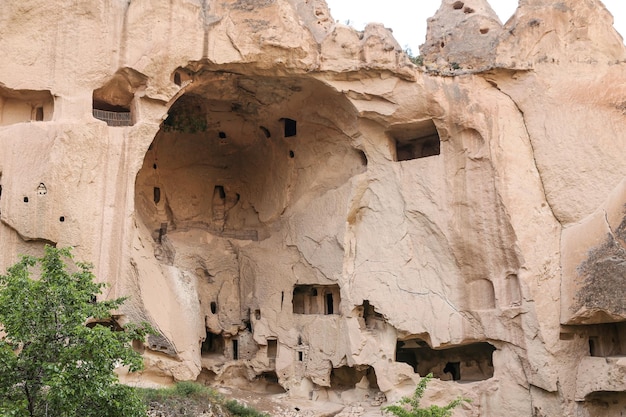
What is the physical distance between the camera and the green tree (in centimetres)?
855

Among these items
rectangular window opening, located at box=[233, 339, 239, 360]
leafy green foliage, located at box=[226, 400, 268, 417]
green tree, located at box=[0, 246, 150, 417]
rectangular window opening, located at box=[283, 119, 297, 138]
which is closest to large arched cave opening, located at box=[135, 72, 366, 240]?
rectangular window opening, located at box=[283, 119, 297, 138]

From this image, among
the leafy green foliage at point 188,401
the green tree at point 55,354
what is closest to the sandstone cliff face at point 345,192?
the leafy green foliage at point 188,401

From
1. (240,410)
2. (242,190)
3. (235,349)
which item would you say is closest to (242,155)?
(242,190)

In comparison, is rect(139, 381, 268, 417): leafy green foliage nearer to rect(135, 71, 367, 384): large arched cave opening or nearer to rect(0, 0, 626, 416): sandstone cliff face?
rect(0, 0, 626, 416): sandstone cliff face

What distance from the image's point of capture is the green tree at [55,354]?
8.55 metres

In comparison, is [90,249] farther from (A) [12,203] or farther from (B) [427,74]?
(B) [427,74]

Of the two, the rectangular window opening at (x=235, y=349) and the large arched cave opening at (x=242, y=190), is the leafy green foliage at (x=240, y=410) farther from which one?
the rectangular window opening at (x=235, y=349)

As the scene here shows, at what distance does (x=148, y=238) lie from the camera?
62.7ft

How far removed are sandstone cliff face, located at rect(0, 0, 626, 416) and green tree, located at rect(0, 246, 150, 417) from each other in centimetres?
696

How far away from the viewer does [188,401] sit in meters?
14.8

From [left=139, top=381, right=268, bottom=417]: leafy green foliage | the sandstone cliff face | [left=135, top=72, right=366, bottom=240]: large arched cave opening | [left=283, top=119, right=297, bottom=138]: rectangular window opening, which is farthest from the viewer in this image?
[left=283, top=119, right=297, bottom=138]: rectangular window opening

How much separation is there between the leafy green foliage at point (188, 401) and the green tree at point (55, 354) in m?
4.99

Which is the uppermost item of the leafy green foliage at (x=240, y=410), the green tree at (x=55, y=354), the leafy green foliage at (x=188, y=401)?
the green tree at (x=55, y=354)

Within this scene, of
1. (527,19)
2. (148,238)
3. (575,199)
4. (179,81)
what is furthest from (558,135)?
(148,238)
